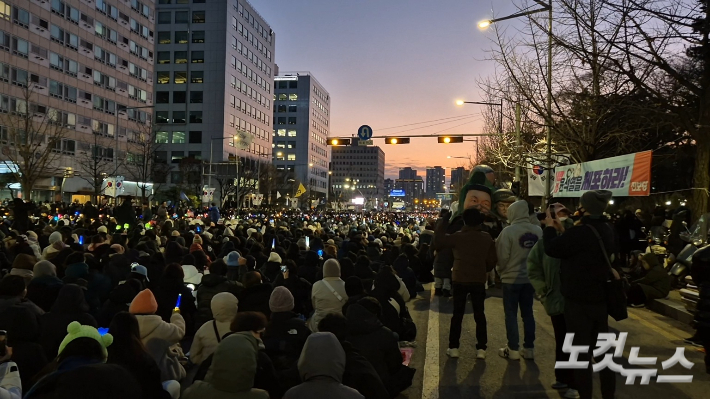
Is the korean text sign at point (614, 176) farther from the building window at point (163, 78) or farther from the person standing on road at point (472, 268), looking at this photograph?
the building window at point (163, 78)

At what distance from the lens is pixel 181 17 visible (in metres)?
83.9

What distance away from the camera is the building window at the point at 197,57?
8275 centimetres

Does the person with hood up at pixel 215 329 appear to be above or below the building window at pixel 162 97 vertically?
below

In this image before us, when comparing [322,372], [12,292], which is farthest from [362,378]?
[12,292]

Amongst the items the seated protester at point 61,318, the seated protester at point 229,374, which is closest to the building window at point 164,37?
the seated protester at point 61,318

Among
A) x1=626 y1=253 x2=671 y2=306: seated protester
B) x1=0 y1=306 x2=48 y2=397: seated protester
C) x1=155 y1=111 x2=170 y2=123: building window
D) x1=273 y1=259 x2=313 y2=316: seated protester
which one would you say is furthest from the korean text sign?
x1=155 y1=111 x2=170 y2=123: building window

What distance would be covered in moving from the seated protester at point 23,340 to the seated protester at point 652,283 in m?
9.92

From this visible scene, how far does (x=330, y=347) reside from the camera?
127 inches

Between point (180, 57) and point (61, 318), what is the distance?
3387 inches

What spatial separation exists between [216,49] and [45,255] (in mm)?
76852

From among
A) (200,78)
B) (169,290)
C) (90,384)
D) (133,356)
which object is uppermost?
(200,78)

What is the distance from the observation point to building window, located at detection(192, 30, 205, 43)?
8269 cm

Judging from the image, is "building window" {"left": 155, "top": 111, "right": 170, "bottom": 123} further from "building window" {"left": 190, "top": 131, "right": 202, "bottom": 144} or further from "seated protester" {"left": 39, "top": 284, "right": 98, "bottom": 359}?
"seated protester" {"left": 39, "top": 284, "right": 98, "bottom": 359}

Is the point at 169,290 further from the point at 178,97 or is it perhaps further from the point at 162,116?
the point at 178,97
